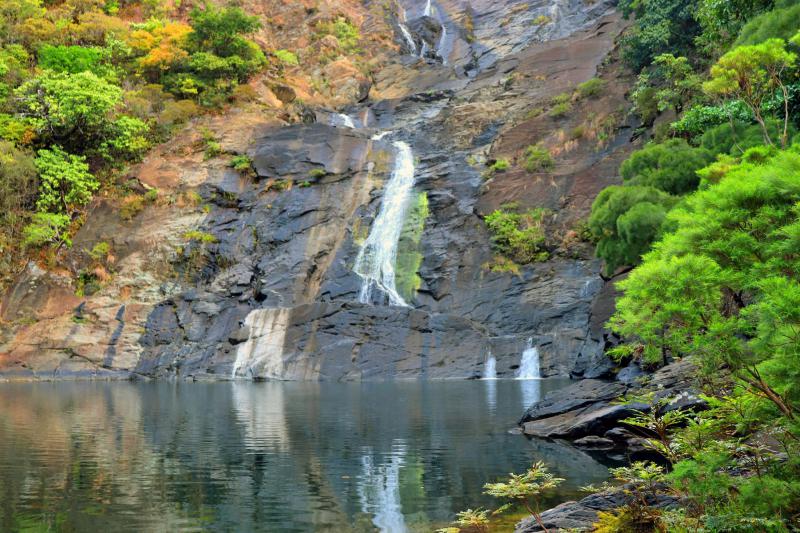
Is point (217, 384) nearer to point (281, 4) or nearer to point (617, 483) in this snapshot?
point (617, 483)

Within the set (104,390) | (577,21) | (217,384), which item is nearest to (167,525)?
(104,390)

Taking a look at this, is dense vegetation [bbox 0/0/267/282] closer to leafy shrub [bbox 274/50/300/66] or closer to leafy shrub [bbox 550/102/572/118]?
leafy shrub [bbox 274/50/300/66]

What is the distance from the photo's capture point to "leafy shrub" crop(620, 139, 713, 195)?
91.5ft

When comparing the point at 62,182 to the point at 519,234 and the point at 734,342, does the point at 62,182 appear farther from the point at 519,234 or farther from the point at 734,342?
the point at 734,342

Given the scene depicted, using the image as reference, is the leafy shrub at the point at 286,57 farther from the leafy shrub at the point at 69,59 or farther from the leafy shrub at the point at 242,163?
the leafy shrub at the point at 242,163

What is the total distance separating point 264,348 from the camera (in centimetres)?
3800

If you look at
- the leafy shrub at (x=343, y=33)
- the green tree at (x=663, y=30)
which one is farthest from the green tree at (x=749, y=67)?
the leafy shrub at (x=343, y=33)

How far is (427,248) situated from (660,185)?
54.8 feet

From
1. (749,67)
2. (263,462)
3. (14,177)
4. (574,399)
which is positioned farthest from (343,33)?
(263,462)

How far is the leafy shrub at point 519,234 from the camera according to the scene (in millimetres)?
40375

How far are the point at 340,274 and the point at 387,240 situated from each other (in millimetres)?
4077

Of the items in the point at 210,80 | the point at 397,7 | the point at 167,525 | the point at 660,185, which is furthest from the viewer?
the point at 397,7

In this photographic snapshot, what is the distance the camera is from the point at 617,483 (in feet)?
40.1

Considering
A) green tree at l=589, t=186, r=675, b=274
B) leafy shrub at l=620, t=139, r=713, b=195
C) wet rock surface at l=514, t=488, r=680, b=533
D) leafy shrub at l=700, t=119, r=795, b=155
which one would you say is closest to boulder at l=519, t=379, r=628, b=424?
green tree at l=589, t=186, r=675, b=274
